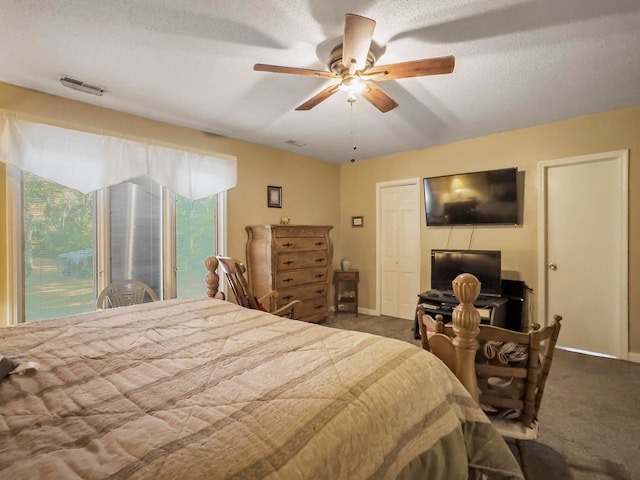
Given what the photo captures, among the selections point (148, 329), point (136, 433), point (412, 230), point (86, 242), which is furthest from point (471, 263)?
point (86, 242)

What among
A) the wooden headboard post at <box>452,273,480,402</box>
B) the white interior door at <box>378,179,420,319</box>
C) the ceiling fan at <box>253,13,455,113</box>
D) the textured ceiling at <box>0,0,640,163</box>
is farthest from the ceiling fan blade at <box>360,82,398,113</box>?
the white interior door at <box>378,179,420,319</box>

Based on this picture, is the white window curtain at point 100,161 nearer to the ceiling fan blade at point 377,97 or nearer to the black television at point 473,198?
the ceiling fan blade at point 377,97

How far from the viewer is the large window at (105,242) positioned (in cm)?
268

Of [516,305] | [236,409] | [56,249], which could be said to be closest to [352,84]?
[236,409]

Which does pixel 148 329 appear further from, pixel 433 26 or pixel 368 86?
pixel 433 26

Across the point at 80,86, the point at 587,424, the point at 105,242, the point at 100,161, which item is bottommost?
the point at 587,424

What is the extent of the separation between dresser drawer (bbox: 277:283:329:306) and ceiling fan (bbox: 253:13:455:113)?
93.5 inches

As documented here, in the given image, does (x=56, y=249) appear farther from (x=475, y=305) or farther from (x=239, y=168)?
(x=475, y=305)

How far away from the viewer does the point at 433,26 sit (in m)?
1.87

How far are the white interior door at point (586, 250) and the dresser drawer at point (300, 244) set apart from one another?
2652 millimetres

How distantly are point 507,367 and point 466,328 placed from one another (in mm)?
340

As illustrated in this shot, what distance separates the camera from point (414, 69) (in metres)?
1.85

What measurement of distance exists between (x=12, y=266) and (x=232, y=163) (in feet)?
7.41

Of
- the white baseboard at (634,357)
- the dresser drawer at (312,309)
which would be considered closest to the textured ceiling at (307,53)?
the dresser drawer at (312,309)
